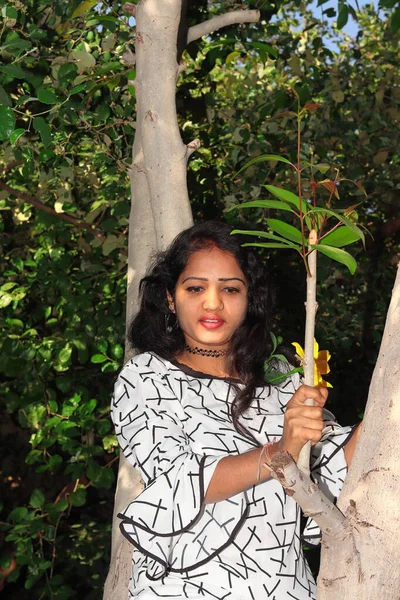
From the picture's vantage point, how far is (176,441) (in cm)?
159

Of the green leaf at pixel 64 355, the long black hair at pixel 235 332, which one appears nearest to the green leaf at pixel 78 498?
the green leaf at pixel 64 355

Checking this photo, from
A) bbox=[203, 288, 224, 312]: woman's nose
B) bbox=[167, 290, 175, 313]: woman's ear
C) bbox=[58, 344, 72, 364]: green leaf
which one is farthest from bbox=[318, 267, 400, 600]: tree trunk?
bbox=[58, 344, 72, 364]: green leaf


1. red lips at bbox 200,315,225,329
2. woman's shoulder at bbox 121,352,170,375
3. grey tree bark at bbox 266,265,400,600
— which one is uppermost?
red lips at bbox 200,315,225,329

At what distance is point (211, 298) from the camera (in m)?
1.81

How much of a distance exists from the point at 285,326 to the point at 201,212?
0.53 m

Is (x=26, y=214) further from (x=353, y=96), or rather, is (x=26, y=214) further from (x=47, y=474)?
(x=353, y=96)

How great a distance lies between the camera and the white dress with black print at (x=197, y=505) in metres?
1.55

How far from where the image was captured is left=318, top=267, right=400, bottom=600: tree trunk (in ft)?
4.22

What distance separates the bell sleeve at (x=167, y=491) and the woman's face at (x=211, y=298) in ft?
0.51

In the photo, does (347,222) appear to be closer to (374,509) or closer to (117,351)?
(374,509)

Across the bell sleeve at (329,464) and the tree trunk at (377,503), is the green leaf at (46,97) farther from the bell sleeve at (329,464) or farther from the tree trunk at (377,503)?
the tree trunk at (377,503)

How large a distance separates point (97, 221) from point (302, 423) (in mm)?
1992

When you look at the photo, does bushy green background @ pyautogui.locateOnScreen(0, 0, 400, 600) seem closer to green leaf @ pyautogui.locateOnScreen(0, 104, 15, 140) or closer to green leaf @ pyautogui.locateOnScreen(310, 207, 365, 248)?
green leaf @ pyautogui.locateOnScreen(0, 104, 15, 140)

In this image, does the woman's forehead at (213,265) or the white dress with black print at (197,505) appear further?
the woman's forehead at (213,265)
